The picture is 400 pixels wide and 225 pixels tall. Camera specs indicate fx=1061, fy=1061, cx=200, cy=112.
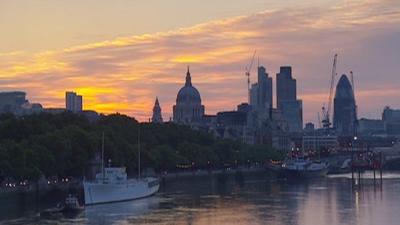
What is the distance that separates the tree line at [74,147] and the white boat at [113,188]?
9.78 meters

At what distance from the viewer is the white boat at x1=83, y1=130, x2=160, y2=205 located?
10850cm

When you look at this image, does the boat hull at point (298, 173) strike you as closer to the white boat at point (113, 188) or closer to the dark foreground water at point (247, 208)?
the dark foreground water at point (247, 208)

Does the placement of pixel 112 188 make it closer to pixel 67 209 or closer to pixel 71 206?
pixel 71 206

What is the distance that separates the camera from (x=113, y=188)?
112 meters

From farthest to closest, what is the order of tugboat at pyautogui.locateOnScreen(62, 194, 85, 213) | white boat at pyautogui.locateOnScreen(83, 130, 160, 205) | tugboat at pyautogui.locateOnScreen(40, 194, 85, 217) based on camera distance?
white boat at pyautogui.locateOnScreen(83, 130, 160, 205) < tugboat at pyautogui.locateOnScreen(62, 194, 85, 213) < tugboat at pyautogui.locateOnScreen(40, 194, 85, 217)

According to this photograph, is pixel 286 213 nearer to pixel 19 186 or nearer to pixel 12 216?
pixel 12 216

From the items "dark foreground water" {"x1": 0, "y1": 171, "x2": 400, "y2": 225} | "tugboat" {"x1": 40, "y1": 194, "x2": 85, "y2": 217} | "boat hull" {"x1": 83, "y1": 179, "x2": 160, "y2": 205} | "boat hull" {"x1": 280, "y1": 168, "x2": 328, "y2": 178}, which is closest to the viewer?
"dark foreground water" {"x1": 0, "y1": 171, "x2": 400, "y2": 225}

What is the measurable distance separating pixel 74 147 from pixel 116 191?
19841 millimetres

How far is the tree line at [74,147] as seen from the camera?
119 m

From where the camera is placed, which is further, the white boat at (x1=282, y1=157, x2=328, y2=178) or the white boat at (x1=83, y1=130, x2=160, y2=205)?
the white boat at (x1=282, y1=157, x2=328, y2=178)

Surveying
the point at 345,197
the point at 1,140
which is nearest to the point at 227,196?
the point at 345,197

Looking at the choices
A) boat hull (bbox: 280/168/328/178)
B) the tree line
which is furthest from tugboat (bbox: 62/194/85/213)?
boat hull (bbox: 280/168/328/178)

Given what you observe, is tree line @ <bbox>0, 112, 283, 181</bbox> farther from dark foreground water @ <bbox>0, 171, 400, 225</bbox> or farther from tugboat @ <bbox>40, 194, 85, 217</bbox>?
tugboat @ <bbox>40, 194, 85, 217</bbox>

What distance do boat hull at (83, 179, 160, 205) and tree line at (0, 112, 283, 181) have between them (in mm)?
10585
